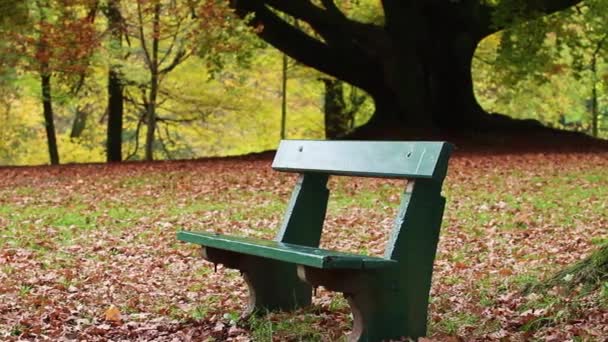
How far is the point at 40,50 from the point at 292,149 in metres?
15.8

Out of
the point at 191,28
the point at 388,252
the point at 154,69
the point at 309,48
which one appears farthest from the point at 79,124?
the point at 388,252

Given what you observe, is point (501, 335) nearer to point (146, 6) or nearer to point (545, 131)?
point (146, 6)

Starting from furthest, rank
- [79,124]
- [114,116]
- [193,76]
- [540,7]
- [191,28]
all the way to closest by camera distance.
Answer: [79,124], [114,116], [193,76], [540,7], [191,28]

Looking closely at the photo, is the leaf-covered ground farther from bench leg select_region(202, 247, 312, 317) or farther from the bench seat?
the bench seat

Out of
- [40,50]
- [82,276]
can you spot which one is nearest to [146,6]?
[40,50]

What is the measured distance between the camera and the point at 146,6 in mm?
19594

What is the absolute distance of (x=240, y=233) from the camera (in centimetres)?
1014

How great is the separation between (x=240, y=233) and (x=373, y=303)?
5.85 m

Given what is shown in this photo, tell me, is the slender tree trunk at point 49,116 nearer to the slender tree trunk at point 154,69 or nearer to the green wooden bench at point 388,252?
the slender tree trunk at point 154,69

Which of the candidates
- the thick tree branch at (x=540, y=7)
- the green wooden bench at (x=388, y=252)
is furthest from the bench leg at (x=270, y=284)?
the thick tree branch at (x=540, y=7)

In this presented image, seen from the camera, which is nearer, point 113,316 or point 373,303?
point 373,303

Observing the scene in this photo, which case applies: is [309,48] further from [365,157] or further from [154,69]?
[365,157]

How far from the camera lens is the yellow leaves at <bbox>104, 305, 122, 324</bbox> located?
18.3 feet

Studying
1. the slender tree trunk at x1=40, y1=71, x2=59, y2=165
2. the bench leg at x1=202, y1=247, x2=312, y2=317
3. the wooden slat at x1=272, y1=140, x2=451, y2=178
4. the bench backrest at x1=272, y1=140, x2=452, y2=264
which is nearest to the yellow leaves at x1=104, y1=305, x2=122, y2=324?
the bench leg at x1=202, y1=247, x2=312, y2=317
